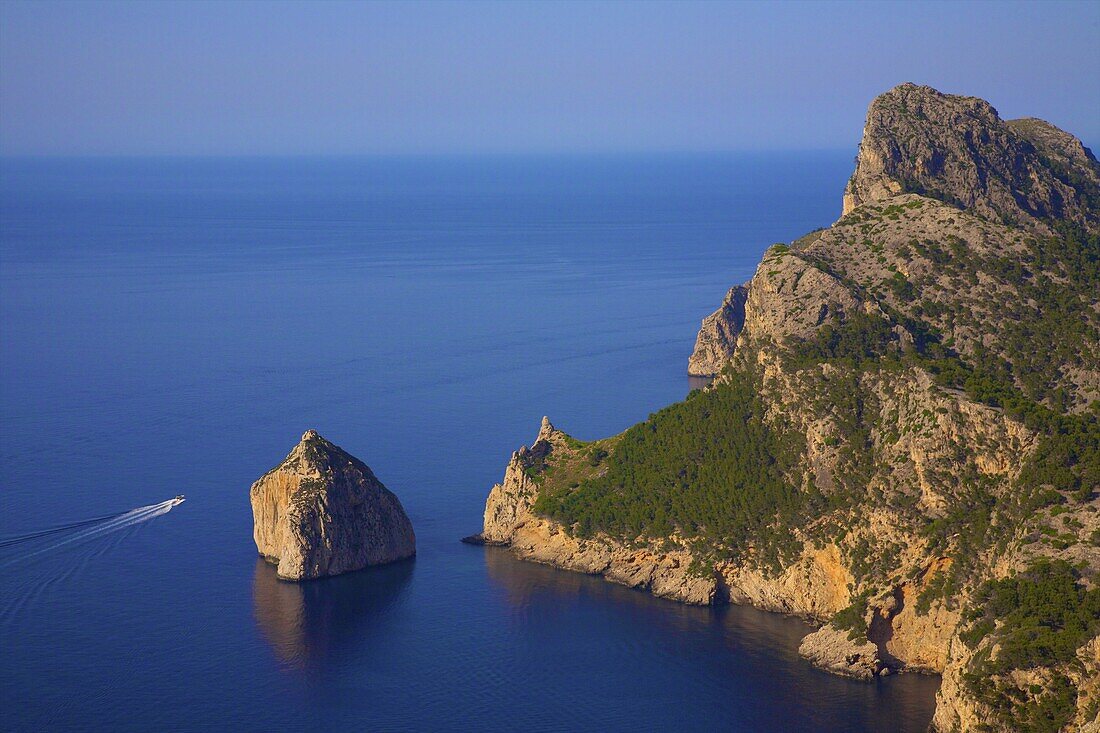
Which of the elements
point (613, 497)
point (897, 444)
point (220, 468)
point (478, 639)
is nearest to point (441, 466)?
point (220, 468)

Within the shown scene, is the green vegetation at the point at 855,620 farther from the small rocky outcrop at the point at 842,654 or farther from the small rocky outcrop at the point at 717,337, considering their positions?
the small rocky outcrop at the point at 717,337

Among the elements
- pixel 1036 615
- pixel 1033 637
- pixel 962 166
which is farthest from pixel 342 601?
pixel 962 166

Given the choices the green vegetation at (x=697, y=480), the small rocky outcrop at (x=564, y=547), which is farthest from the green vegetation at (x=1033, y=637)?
the small rocky outcrop at (x=564, y=547)

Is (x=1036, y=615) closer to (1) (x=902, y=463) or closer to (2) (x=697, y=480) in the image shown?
(1) (x=902, y=463)

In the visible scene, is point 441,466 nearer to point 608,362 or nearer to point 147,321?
point 608,362

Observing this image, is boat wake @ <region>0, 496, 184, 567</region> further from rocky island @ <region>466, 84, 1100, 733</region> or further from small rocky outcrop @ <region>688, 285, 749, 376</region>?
small rocky outcrop @ <region>688, 285, 749, 376</region>

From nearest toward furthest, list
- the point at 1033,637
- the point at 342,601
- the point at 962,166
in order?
1. the point at 1033,637
2. the point at 342,601
3. the point at 962,166
